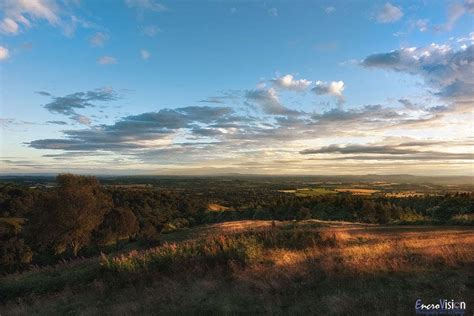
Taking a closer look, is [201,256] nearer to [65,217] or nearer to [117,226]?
[65,217]

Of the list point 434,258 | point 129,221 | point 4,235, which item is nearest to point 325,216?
point 129,221

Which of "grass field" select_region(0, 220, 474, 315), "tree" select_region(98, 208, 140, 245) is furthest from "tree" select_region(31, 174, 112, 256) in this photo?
"grass field" select_region(0, 220, 474, 315)

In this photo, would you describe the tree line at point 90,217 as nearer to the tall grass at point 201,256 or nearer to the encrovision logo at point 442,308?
the tall grass at point 201,256

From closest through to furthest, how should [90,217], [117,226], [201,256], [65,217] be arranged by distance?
[201,256] < [65,217] < [90,217] < [117,226]

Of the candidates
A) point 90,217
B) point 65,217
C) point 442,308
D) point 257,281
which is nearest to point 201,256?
point 257,281

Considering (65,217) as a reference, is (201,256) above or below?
above

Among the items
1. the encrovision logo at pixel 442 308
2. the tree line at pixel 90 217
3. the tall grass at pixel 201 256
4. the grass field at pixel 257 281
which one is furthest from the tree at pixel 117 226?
the encrovision logo at pixel 442 308
